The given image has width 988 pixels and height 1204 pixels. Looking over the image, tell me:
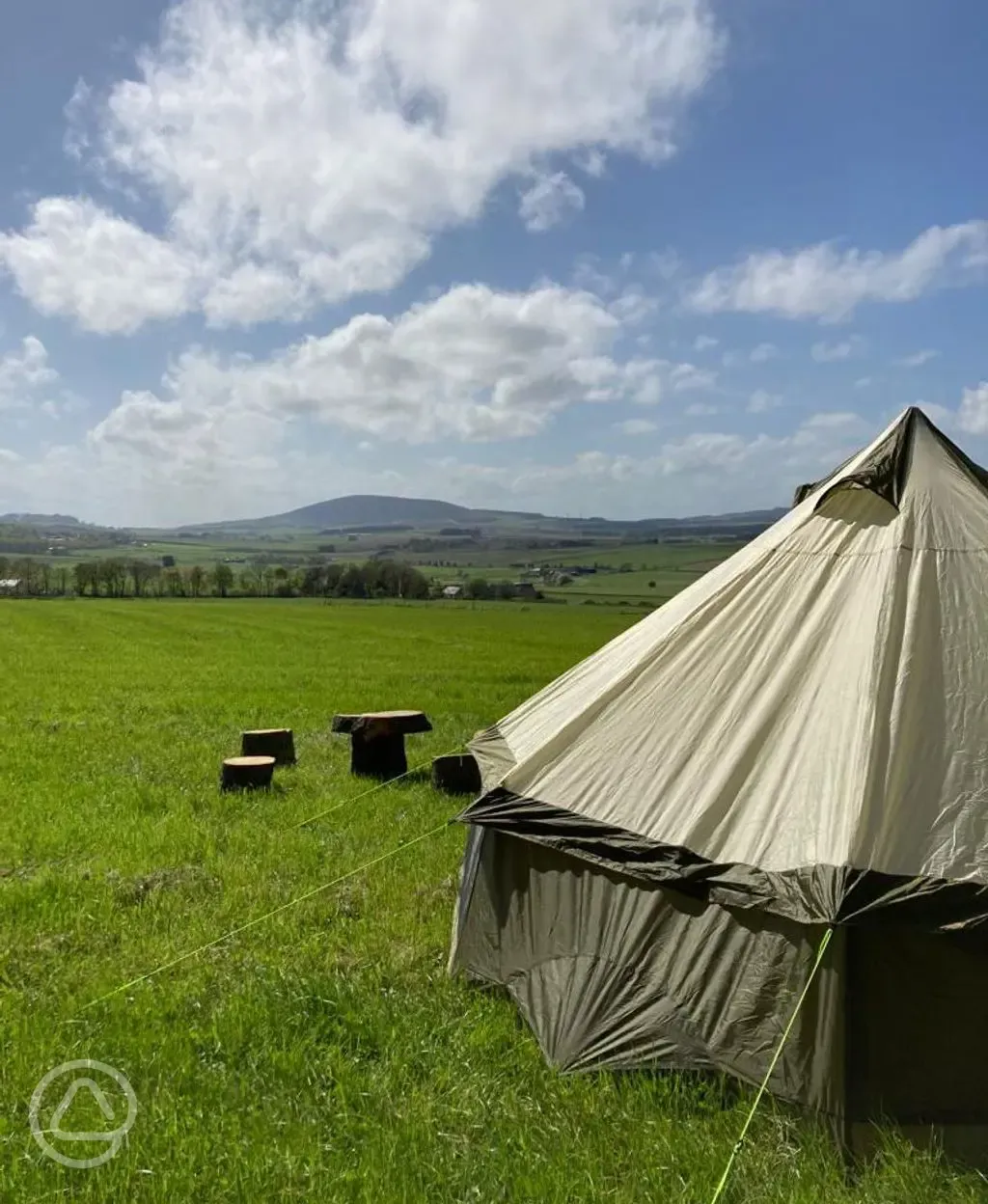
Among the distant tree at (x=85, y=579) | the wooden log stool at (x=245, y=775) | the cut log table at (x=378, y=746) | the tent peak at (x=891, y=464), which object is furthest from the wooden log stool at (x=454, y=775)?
the distant tree at (x=85, y=579)

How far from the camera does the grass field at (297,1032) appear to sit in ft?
13.8

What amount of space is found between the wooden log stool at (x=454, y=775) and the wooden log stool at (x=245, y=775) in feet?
6.92

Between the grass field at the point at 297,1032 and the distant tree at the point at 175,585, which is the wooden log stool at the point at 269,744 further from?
the distant tree at the point at 175,585

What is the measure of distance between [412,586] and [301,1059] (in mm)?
88672

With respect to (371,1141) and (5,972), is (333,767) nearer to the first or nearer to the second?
(5,972)

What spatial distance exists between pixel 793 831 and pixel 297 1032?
314 centimetres

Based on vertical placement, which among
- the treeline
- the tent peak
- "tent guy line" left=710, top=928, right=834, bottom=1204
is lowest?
the treeline

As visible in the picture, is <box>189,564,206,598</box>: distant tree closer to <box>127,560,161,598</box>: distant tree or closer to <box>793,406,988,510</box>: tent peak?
<box>127,560,161,598</box>: distant tree

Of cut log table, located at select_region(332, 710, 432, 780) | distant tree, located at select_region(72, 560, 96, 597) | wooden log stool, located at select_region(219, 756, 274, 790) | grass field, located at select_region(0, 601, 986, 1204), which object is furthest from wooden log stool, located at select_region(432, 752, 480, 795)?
distant tree, located at select_region(72, 560, 96, 597)

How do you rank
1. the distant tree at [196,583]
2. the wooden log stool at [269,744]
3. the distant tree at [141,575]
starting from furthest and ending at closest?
the distant tree at [196,583], the distant tree at [141,575], the wooden log stool at [269,744]

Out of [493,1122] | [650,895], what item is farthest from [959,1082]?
[493,1122]

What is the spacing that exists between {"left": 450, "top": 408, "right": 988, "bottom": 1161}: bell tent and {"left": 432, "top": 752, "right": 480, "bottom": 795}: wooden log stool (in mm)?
4986

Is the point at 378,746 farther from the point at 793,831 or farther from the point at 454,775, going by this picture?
the point at 793,831

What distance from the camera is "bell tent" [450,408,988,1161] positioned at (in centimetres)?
432
